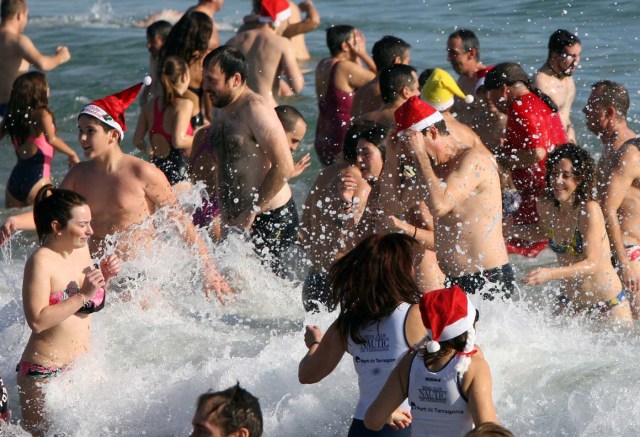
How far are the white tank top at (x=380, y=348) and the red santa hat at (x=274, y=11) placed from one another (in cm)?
577

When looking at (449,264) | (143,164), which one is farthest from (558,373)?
(143,164)

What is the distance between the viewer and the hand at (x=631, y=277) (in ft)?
22.3

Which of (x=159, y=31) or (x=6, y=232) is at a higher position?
(x=159, y=31)

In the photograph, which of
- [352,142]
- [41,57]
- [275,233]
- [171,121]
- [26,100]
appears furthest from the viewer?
[41,57]

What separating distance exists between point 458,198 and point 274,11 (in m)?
4.42

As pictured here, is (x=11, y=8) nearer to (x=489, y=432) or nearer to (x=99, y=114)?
(x=99, y=114)

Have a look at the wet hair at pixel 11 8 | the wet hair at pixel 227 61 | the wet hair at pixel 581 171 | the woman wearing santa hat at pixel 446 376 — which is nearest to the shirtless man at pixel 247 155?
the wet hair at pixel 227 61

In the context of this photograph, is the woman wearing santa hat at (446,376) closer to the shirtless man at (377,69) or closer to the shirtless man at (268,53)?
the shirtless man at (377,69)

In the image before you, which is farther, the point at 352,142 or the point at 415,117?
the point at 352,142

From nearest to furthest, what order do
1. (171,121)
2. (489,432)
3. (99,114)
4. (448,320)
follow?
(489,432), (448,320), (99,114), (171,121)

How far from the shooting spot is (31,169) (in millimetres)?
9500

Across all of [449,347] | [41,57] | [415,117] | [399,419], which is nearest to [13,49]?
[41,57]

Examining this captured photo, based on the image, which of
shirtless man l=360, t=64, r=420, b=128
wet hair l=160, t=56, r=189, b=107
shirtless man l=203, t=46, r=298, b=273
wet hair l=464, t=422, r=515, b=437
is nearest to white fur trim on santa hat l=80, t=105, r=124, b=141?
shirtless man l=203, t=46, r=298, b=273

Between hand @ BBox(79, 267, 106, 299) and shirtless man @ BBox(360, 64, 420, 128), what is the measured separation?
258 centimetres
